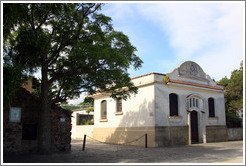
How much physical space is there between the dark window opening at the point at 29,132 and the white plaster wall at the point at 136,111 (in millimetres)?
6451

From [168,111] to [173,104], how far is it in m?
0.96

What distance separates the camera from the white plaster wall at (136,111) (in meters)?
17.1

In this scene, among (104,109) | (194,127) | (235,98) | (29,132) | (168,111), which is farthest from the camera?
(235,98)

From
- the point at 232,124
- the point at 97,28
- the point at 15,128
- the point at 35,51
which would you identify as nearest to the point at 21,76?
the point at 35,51

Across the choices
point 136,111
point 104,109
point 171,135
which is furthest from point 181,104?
point 104,109

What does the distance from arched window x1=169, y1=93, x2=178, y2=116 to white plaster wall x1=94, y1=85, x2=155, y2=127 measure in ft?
6.03

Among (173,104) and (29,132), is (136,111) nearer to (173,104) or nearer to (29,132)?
(173,104)

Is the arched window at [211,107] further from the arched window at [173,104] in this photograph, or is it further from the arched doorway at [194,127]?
the arched window at [173,104]

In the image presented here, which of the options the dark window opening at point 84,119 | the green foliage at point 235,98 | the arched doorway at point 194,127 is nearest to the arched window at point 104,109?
the dark window opening at point 84,119

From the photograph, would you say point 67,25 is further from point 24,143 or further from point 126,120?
point 126,120

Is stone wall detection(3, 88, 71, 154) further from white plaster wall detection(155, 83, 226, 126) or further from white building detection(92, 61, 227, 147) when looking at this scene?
white plaster wall detection(155, 83, 226, 126)

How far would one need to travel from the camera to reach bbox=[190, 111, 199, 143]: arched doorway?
19000mm

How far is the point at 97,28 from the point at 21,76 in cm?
444

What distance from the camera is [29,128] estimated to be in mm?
12641
